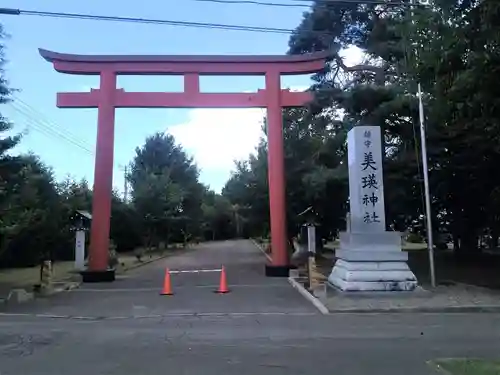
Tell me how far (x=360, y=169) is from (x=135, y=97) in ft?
35.5

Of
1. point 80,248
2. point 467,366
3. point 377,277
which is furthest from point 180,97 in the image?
point 467,366

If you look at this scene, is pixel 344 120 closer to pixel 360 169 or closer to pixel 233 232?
pixel 360 169

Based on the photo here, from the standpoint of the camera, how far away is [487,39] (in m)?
8.02

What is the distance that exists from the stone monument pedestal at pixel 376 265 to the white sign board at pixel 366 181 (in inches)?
15.7

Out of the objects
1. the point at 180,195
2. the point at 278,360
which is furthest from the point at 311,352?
the point at 180,195

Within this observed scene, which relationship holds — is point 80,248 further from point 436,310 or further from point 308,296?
point 436,310

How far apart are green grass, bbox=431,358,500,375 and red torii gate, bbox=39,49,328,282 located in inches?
626

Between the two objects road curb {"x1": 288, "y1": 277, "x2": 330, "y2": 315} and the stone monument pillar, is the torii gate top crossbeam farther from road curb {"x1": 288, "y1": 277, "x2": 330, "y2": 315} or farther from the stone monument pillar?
road curb {"x1": 288, "y1": 277, "x2": 330, "y2": 315}

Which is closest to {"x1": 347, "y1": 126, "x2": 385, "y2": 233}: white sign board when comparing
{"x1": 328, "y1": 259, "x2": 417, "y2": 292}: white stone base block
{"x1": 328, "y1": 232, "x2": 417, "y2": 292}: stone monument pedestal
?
{"x1": 328, "y1": 232, "x2": 417, "y2": 292}: stone monument pedestal

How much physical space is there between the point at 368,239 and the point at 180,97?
10.9 metres

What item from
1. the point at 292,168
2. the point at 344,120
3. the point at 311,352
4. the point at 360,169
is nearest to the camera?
the point at 311,352

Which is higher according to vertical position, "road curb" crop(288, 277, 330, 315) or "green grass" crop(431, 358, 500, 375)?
"road curb" crop(288, 277, 330, 315)

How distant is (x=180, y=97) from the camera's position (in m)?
23.4

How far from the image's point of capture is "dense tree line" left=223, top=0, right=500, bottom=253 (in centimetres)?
863
